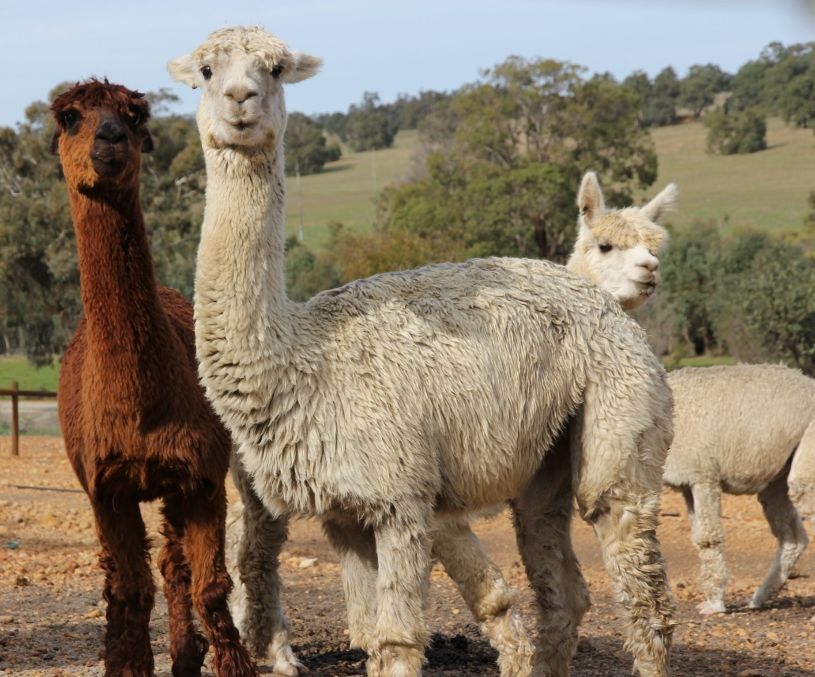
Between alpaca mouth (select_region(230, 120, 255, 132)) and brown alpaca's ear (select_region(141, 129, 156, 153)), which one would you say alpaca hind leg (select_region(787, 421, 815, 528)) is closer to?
brown alpaca's ear (select_region(141, 129, 156, 153))

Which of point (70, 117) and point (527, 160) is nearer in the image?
point (70, 117)

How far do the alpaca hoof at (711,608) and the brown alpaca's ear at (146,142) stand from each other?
630cm

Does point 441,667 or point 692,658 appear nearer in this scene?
point 441,667

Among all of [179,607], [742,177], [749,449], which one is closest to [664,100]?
[742,177]

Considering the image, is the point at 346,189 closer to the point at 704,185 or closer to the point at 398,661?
the point at 704,185

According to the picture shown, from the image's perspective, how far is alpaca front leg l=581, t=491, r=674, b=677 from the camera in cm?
594

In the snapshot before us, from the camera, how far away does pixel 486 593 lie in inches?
250

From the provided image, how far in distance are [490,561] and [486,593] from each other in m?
0.20

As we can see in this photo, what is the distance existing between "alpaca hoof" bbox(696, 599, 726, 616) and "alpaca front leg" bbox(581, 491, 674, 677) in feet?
14.8

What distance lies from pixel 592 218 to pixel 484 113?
1688 inches

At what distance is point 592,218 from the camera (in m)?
8.73

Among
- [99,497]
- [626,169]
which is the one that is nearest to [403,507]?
[99,497]

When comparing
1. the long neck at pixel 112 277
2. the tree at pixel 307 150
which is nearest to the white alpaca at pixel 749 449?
the long neck at pixel 112 277

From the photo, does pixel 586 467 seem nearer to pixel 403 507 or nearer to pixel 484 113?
pixel 403 507
